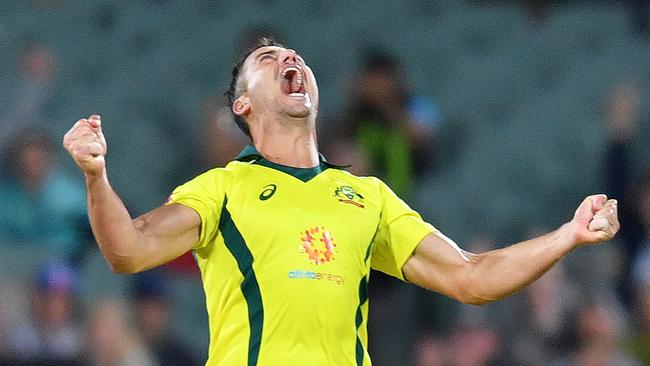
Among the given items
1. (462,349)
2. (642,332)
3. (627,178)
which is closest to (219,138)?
(462,349)

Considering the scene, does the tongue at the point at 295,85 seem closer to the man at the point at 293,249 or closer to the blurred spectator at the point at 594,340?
the man at the point at 293,249

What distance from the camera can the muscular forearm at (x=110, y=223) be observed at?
10.7 feet

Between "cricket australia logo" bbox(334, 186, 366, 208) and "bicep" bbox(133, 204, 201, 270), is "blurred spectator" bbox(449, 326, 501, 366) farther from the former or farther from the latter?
"bicep" bbox(133, 204, 201, 270)

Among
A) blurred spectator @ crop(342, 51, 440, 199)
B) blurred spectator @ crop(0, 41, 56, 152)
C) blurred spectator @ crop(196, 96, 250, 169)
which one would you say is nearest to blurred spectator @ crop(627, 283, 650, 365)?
blurred spectator @ crop(342, 51, 440, 199)

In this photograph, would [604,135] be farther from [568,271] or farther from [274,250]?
[274,250]

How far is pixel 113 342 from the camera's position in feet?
22.6

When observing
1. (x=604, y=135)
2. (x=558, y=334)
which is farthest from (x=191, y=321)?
(x=604, y=135)

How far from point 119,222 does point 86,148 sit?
23cm

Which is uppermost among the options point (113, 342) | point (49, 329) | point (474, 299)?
point (474, 299)

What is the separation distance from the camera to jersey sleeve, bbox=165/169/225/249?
3.58 m

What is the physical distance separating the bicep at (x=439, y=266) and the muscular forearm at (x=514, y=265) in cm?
3

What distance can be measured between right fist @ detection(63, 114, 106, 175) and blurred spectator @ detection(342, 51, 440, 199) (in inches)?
164

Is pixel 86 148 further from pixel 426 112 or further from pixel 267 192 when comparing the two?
pixel 426 112

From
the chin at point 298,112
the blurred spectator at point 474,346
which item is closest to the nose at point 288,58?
the chin at point 298,112
